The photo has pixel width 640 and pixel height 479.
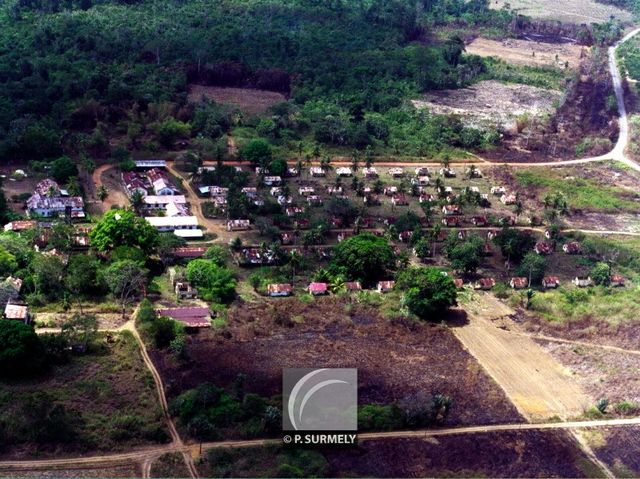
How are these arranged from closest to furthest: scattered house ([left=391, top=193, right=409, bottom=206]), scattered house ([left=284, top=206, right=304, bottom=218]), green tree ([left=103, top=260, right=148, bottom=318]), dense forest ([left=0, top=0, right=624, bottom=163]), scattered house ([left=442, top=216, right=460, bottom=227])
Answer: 1. green tree ([left=103, top=260, right=148, bottom=318])
2. scattered house ([left=284, top=206, right=304, bottom=218])
3. scattered house ([left=442, top=216, right=460, bottom=227])
4. scattered house ([left=391, top=193, right=409, bottom=206])
5. dense forest ([left=0, top=0, right=624, bottom=163])

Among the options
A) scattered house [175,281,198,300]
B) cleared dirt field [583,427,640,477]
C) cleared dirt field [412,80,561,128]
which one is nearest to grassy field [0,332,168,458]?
scattered house [175,281,198,300]

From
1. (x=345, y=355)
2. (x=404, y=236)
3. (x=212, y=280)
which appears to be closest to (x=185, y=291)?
(x=212, y=280)

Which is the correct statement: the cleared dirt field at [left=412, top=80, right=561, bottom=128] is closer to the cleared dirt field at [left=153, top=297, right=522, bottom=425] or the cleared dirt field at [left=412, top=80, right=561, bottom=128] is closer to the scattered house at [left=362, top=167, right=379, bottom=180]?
the scattered house at [left=362, top=167, right=379, bottom=180]

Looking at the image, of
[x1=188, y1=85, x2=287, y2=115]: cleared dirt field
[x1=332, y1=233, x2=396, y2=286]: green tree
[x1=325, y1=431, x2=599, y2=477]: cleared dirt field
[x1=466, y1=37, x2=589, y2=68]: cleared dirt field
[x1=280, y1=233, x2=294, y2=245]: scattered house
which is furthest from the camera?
[x1=466, y1=37, x2=589, y2=68]: cleared dirt field

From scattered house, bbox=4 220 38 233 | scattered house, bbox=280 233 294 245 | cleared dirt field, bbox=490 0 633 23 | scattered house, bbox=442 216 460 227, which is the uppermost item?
cleared dirt field, bbox=490 0 633 23

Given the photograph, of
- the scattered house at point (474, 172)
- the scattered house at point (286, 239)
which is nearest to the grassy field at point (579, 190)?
the scattered house at point (474, 172)

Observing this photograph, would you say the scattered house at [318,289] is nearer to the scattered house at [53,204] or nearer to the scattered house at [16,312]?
the scattered house at [16,312]

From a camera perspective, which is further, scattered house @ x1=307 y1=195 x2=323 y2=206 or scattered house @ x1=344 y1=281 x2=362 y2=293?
scattered house @ x1=307 y1=195 x2=323 y2=206

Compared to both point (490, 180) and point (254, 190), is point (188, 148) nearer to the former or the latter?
point (254, 190)
